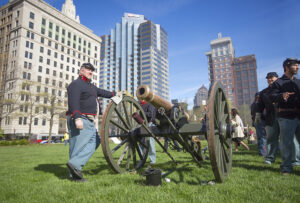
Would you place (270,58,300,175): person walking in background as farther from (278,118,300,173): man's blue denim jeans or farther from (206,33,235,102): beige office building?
(206,33,235,102): beige office building

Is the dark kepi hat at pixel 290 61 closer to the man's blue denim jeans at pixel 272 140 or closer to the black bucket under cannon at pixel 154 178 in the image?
the man's blue denim jeans at pixel 272 140

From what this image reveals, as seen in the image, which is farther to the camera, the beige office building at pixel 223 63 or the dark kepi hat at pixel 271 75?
the beige office building at pixel 223 63

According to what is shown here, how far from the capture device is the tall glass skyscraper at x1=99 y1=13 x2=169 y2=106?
10906 cm

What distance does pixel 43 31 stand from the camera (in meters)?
55.7

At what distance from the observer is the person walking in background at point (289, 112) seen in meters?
3.58

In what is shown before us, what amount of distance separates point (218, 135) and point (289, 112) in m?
→ 1.59

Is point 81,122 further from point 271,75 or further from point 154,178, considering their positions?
point 271,75

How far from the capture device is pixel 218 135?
309 cm

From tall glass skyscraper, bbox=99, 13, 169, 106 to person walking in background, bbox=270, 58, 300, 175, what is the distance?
332 ft

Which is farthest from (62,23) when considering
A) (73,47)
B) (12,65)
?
(12,65)

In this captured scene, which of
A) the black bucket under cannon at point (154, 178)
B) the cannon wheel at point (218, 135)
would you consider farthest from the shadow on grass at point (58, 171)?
the cannon wheel at point (218, 135)

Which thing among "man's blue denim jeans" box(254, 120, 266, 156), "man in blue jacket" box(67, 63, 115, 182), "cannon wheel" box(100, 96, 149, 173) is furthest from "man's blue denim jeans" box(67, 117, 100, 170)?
"man's blue denim jeans" box(254, 120, 266, 156)

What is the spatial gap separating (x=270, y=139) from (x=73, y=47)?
66.8 metres

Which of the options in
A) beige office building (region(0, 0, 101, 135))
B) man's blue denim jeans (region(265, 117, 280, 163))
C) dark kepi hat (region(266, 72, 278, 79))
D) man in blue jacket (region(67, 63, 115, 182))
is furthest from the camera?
beige office building (region(0, 0, 101, 135))
